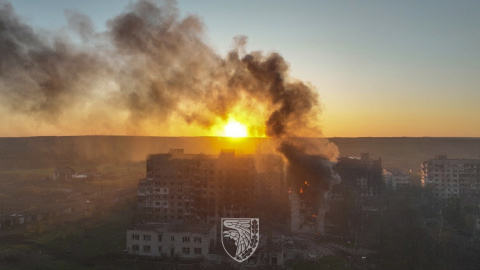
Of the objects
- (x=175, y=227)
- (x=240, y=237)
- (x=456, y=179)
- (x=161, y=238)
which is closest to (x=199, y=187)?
(x=175, y=227)

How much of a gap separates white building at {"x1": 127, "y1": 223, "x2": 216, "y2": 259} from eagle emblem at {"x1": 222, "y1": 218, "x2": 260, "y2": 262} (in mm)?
1782

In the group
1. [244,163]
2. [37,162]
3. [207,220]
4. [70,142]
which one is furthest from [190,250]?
[70,142]

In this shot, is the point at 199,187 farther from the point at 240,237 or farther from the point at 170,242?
the point at 170,242

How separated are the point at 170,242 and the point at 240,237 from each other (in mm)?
5453

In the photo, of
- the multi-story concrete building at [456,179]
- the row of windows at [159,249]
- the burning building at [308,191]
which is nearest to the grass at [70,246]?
the row of windows at [159,249]

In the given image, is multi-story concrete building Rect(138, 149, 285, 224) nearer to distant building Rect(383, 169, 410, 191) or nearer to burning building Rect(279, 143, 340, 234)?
burning building Rect(279, 143, 340, 234)

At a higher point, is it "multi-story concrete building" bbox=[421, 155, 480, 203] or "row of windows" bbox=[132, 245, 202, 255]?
"multi-story concrete building" bbox=[421, 155, 480, 203]

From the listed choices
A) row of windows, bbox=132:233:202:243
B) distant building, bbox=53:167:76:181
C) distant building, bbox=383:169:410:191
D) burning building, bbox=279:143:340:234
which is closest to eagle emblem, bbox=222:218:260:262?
row of windows, bbox=132:233:202:243

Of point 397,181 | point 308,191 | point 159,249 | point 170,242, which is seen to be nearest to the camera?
point 170,242

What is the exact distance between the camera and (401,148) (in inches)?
5664

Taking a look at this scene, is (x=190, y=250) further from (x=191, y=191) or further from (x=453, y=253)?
(x=453, y=253)

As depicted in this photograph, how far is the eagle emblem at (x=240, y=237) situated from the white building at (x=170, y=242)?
178cm

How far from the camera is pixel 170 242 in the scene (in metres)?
28.8

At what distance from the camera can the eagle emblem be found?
28.8 meters
